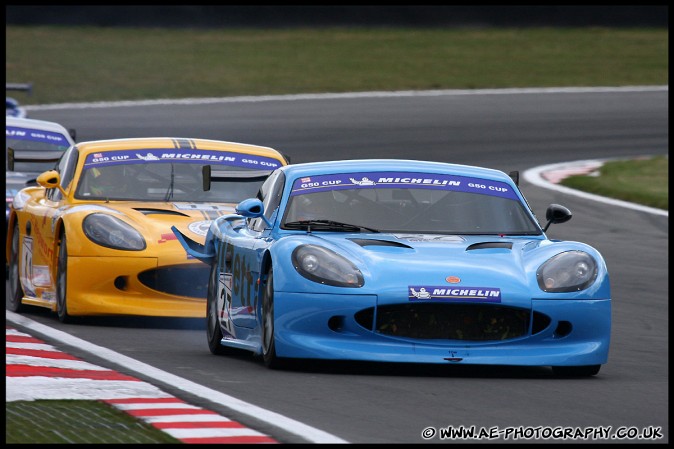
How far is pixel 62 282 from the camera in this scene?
10.1 meters

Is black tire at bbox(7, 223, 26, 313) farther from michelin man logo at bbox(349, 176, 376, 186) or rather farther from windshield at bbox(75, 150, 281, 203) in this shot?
michelin man logo at bbox(349, 176, 376, 186)

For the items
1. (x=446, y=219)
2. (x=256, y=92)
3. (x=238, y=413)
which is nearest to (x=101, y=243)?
(x=446, y=219)

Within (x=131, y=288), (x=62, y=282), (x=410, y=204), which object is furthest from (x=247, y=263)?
(x=62, y=282)

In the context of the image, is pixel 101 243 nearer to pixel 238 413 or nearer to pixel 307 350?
pixel 307 350

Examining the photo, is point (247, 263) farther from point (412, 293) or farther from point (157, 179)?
point (157, 179)

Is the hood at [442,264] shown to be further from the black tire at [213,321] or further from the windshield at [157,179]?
the windshield at [157,179]

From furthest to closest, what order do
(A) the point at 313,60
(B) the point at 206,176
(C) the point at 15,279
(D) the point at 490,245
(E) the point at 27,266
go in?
(A) the point at 313,60 < (C) the point at 15,279 < (E) the point at 27,266 < (B) the point at 206,176 < (D) the point at 490,245

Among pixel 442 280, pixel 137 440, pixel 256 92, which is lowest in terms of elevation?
pixel 137 440

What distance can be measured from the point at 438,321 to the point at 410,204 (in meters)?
1.17

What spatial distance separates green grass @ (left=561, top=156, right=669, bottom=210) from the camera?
18.1 m

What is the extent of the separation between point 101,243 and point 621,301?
379cm

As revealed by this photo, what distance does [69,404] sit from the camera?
244 inches

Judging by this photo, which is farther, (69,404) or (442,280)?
(442,280)

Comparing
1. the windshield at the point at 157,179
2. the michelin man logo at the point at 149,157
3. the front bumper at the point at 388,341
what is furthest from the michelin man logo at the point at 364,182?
the michelin man logo at the point at 149,157
